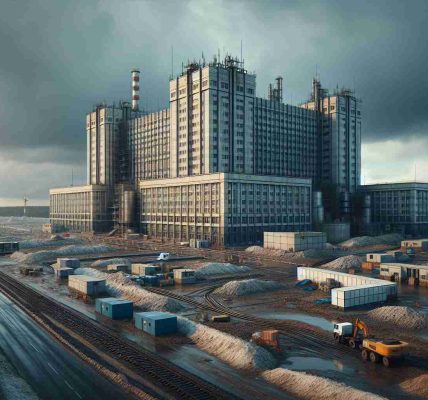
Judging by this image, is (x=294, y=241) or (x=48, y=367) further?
(x=294, y=241)

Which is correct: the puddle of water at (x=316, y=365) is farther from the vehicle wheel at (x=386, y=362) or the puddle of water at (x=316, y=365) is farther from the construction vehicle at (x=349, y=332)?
the construction vehicle at (x=349, y=332)

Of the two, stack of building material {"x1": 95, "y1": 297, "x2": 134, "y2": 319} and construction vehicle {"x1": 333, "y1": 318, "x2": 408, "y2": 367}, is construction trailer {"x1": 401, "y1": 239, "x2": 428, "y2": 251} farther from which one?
stack of building material {"x1": 95, "y1": 297, "x2": 134, "y2": 319}

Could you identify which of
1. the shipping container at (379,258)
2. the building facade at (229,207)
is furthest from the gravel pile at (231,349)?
the building facade at (229,207)

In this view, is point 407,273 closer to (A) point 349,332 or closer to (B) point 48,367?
(A) point 349,332

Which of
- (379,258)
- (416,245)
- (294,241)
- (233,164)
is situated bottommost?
(416,245)

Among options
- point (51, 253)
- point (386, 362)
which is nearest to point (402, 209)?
point (51, 253)

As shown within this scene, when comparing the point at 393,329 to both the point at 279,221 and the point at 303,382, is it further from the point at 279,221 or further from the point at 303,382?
the point at 279,221
